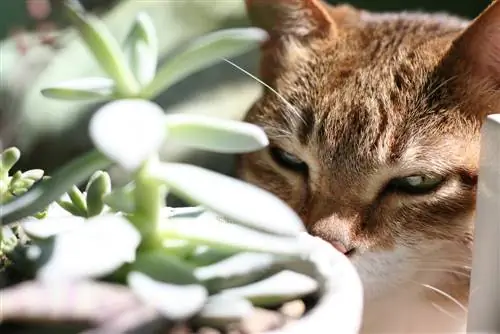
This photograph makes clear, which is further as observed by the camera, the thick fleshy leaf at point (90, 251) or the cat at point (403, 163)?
the cat at point (403, 163)

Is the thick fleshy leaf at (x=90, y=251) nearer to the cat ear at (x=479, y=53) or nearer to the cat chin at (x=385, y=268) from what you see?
the cat chin at (x=385, y=268)

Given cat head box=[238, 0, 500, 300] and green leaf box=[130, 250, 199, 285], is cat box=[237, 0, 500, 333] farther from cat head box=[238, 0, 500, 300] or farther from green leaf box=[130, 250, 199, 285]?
green leaf box=[130, 250, 199, 285]

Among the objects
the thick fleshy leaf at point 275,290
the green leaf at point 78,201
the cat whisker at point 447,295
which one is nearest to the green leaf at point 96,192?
the green leaf at point 78,201

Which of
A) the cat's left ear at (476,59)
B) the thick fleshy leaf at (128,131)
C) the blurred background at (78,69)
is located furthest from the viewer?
the cat's left ear at (476,59)

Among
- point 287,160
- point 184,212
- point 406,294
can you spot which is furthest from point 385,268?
point 184,212

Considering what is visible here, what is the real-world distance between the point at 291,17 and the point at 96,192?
0.46 m

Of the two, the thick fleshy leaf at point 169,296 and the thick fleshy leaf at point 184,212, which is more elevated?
the thick fleshy leaf at point 169,296

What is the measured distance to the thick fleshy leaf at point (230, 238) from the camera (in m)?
0.38

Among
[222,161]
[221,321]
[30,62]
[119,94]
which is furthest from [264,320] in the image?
[222,161]

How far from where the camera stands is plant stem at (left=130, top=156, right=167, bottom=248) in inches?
14.8

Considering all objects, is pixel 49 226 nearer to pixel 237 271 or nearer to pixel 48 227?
pixel 48 227

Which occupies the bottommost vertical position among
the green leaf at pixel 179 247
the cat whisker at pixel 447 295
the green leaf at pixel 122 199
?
the cat whisker at pixel 447 295

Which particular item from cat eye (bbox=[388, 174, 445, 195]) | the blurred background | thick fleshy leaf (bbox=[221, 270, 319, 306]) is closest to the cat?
cat eye (bbox=[388, 174, 445, 195])

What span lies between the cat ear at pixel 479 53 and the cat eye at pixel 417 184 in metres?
0.12
